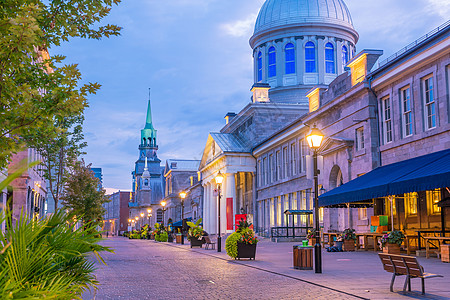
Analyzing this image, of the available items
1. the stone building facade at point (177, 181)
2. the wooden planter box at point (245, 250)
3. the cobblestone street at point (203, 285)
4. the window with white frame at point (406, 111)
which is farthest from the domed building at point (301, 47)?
the cobblestone street at point (203, 285)

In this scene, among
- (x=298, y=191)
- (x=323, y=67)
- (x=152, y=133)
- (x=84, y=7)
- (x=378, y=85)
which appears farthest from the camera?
(x=152, y=133)

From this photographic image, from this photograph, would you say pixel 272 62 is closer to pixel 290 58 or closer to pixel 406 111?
pixel 290 58

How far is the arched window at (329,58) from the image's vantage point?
6994 cm

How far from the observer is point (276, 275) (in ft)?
55.7

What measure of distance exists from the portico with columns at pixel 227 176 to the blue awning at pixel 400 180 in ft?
97.6

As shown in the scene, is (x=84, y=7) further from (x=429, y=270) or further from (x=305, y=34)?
(x=305, y=34)

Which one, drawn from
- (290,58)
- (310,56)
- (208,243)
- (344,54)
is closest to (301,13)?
(310,56)

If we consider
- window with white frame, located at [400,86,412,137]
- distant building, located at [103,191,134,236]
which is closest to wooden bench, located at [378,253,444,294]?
window with white frame, located at [400,86,412,137]

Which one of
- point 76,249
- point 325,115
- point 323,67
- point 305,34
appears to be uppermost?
point 305,34

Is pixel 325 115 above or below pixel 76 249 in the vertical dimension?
above

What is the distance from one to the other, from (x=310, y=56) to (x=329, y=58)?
2.46m

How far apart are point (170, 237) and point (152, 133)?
126 metres

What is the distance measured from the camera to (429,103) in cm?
2595

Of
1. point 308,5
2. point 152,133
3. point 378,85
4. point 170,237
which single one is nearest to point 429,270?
point 378,85
